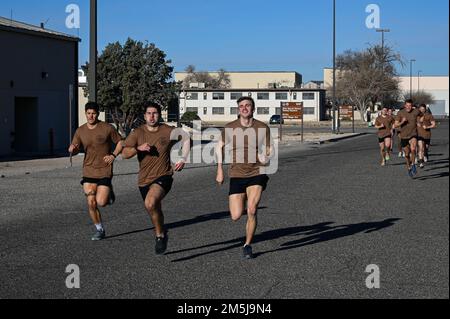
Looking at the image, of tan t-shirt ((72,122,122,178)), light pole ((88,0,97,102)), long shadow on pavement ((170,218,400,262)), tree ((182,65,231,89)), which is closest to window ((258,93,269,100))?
tree ((182,65,231,89))

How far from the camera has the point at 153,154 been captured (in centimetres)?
902

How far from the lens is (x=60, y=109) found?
32.4m

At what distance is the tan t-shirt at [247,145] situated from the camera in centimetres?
885

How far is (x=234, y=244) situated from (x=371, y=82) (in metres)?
97.2

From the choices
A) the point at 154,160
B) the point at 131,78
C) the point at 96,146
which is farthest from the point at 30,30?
the point at 154,160

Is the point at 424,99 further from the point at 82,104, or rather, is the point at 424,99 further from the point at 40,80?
the point at 40,80

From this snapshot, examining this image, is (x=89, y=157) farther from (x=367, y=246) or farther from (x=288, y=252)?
(x=367, y=246)

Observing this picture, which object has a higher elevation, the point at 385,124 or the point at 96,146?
the point at 385,124

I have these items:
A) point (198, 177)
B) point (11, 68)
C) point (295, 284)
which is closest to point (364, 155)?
point (198, 177)

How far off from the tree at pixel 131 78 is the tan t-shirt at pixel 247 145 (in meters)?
34.5

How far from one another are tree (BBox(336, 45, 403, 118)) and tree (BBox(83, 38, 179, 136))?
61.9m

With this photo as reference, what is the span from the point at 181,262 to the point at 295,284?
64.7 inches

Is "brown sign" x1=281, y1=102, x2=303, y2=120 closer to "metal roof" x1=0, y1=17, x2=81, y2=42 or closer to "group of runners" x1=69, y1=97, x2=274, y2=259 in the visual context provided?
"metal roof" x1=0, y1=17, x2=81, y2=42
